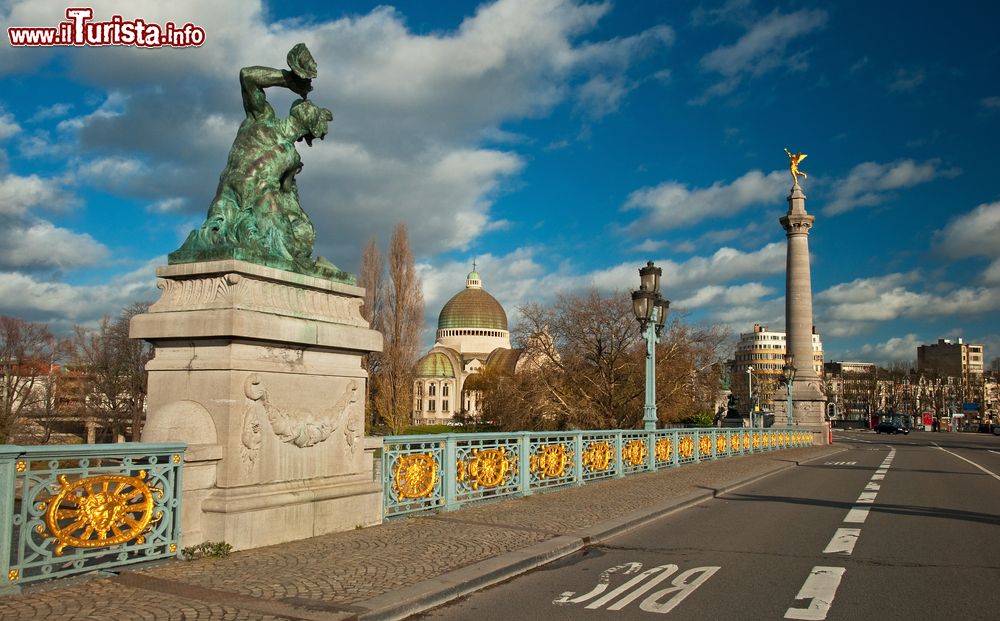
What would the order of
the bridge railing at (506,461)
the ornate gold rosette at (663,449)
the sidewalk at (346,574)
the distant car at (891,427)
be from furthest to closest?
1. the distant car at (891,427)
2. the ornate gold rosette at (663,449)
3. the bridge railing at (506,461)
4. the sidewalk at (346,574)

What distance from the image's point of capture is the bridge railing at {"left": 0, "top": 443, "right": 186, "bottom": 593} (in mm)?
5457

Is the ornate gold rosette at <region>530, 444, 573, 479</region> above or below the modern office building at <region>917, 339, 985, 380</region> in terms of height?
below

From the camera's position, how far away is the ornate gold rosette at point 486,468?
36.2 feet

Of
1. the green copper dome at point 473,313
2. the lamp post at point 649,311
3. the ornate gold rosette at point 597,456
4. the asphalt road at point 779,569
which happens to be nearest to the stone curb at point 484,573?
the asphalt road at point 779,569

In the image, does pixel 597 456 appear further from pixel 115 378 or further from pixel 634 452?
pixel 115 378

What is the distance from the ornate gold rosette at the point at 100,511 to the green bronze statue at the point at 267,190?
2.33m

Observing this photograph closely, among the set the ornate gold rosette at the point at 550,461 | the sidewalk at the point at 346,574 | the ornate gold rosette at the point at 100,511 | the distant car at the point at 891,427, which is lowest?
the distant car at the point at 891,427

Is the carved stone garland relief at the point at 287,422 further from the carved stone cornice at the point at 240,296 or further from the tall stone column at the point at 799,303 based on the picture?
the tall stone column at the point at 799,303

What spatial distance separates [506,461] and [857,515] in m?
5.23

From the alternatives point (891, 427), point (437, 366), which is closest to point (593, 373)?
point (891, 427)

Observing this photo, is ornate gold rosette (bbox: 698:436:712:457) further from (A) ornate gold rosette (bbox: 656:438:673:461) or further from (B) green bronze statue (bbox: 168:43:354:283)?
(B) green bronze statue (bbox: 168:43:354:283)

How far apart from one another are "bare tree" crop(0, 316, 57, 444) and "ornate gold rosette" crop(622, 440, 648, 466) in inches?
1232

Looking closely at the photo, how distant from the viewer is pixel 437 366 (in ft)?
380

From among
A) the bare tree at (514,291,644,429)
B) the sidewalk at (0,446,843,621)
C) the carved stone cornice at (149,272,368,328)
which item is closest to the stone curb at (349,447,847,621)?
the sidewalk at (0,446,843,621)
